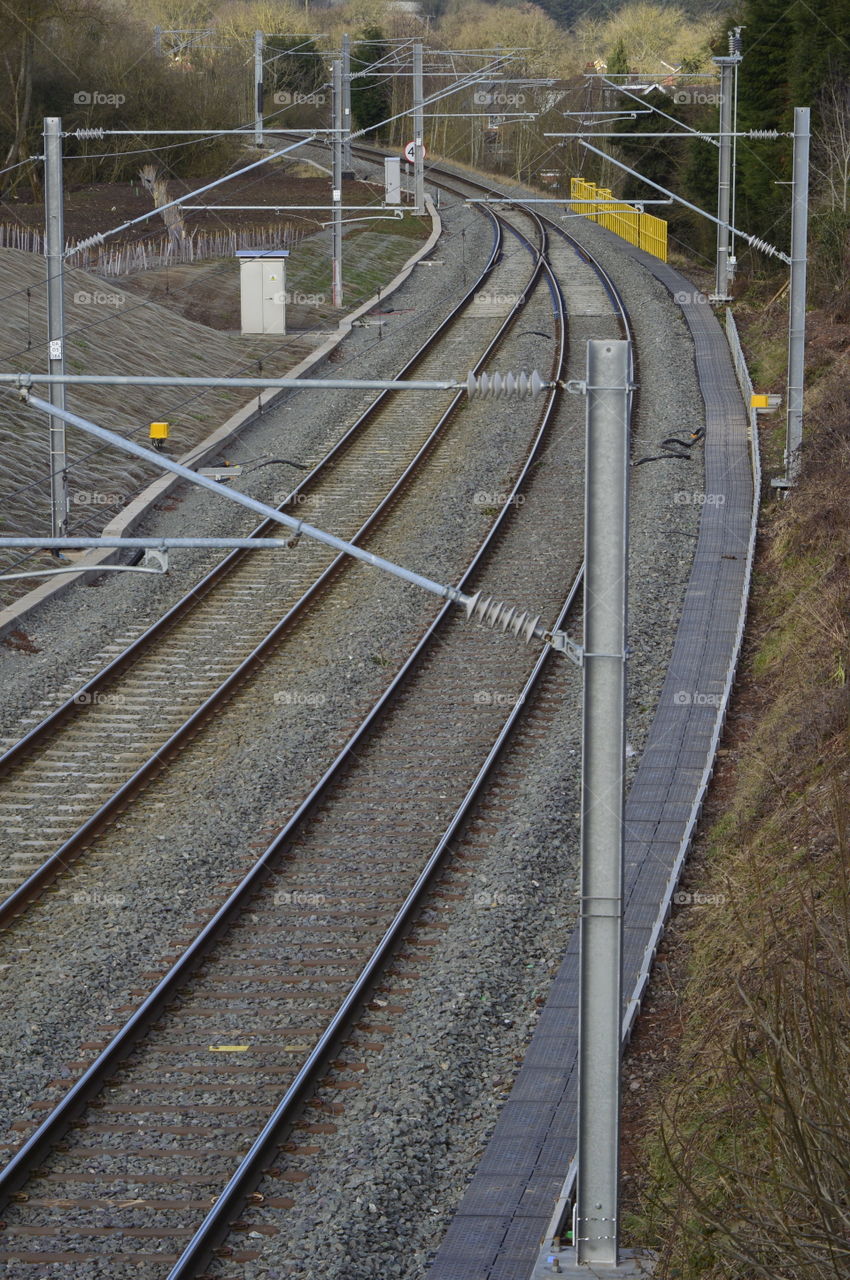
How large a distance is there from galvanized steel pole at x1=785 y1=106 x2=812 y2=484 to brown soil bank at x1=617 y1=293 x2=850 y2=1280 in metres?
2.47

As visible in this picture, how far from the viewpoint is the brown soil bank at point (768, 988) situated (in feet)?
18.7

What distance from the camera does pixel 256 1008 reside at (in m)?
10.5

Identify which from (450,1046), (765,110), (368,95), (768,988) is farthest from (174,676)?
(368,95)

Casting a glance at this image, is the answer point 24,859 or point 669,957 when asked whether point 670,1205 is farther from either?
point 24,859

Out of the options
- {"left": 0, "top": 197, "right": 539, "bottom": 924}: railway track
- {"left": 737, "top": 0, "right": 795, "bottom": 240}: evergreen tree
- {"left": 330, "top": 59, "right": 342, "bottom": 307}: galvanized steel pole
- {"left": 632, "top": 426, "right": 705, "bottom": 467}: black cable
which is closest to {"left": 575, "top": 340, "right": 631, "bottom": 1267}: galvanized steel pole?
{"left": 0, "top": 197, "right": 539, "bottom": 924}: railway track

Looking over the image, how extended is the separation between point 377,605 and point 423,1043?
924 cm

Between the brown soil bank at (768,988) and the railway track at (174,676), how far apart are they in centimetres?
491

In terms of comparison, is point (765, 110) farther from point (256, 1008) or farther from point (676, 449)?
point (256, 1008)

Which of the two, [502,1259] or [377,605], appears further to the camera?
[377,605]

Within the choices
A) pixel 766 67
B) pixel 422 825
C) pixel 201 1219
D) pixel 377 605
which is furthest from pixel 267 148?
pixel 201 1219

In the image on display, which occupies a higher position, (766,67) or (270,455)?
(766,67)

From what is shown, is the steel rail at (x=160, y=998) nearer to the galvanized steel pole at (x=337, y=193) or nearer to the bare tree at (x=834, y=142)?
the galvanized steel pole at (x=337, y=193)

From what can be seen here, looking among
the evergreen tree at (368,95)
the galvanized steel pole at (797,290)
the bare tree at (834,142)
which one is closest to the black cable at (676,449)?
the galvanized steel pole at (797,290)

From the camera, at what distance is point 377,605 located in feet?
61.5
